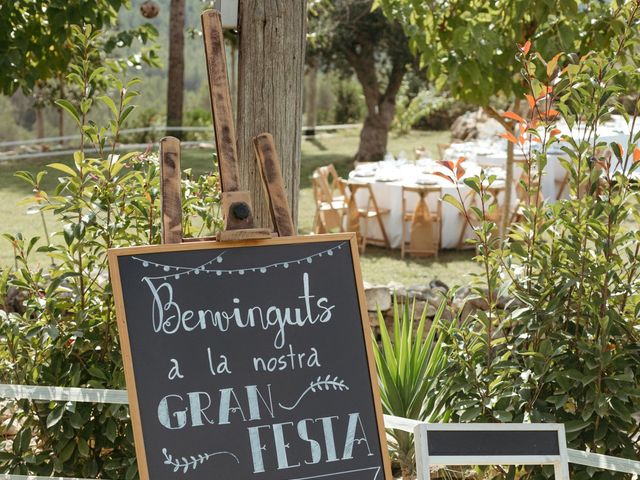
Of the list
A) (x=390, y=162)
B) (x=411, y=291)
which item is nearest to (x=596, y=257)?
(x=411, y=291)

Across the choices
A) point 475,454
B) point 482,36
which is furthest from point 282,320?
point 482,36

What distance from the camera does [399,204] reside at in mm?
8688

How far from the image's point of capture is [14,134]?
1894 cm

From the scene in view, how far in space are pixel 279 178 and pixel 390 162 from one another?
7.44 m

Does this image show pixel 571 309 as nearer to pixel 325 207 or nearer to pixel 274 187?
pixel 274 187

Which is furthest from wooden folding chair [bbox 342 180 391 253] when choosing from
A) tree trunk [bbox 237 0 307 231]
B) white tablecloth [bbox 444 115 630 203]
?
tree trunk [bbox 237 0 307 231]

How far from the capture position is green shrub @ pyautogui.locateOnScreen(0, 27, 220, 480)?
284cm

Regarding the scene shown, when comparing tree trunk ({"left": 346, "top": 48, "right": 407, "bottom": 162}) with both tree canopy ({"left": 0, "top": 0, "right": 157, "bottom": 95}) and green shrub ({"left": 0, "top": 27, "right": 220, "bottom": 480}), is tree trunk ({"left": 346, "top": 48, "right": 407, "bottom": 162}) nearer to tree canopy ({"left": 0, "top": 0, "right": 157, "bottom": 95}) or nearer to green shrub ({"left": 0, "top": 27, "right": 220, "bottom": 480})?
tree canopy ({"left": 0, "top": 0, "right": 157, "bottom": 95})

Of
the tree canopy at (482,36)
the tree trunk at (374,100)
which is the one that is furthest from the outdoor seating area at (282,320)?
the tree trunk at (374,100)

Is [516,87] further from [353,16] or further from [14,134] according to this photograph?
[14,134]

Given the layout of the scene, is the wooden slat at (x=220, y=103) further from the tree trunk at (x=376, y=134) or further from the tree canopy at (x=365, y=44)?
the tree trunk at (x=376, y=134)

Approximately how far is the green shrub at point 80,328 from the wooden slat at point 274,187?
574mm

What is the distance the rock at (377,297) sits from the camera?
5.43m

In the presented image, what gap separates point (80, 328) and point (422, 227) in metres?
6.08
